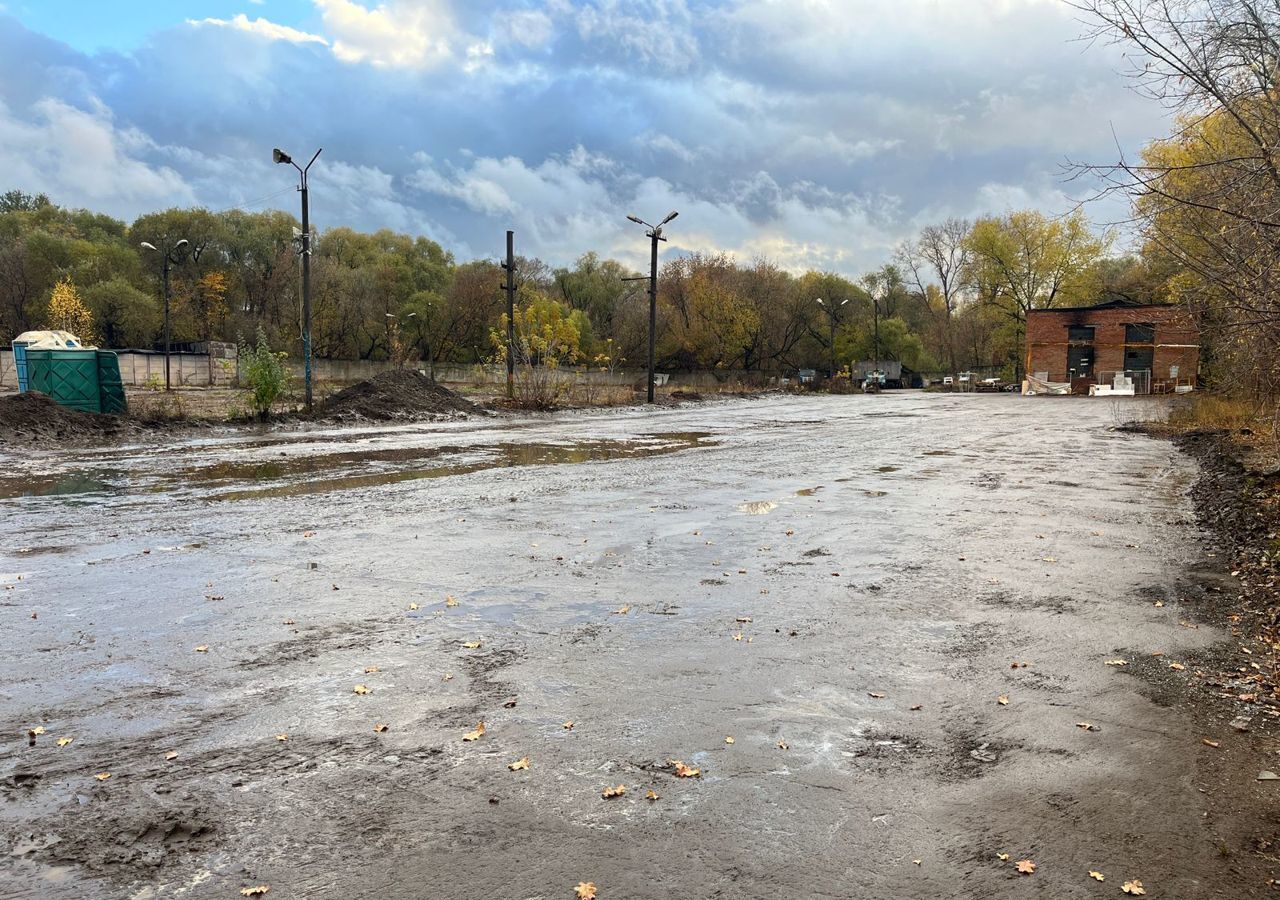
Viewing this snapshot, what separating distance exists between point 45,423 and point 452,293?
66.4 meters

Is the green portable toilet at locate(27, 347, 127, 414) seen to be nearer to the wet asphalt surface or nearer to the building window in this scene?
the wet asphalt surface

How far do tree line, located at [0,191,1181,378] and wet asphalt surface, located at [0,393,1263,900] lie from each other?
62884 mm

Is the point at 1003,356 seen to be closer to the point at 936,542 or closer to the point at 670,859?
the point at 936,542

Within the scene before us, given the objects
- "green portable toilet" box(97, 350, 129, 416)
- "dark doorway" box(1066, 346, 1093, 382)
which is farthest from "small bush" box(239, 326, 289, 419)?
"dark doorway" box(1066, 346, 1093, 382)

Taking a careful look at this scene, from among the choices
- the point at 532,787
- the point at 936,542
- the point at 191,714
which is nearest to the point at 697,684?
the point at 532,787

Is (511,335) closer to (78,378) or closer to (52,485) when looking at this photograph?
(78,378)

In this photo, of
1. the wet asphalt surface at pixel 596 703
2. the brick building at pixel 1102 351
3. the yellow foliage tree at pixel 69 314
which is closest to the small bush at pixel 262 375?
the wet asphalt surface at pixel 596 703

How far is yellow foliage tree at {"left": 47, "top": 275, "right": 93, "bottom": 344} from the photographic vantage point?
58.2 meters

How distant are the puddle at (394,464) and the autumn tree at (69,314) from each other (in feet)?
172

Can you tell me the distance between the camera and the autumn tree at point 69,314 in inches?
2293

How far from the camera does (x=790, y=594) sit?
267 inches

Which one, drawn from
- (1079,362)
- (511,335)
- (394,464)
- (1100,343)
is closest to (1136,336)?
(1100,343)

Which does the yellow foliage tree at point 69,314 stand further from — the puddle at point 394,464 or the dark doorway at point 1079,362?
the dark doorway at point 1079,362

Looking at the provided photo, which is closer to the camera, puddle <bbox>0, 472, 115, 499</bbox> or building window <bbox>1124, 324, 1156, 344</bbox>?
puddle <bbox>0, 472, 115, 499</bbox>
